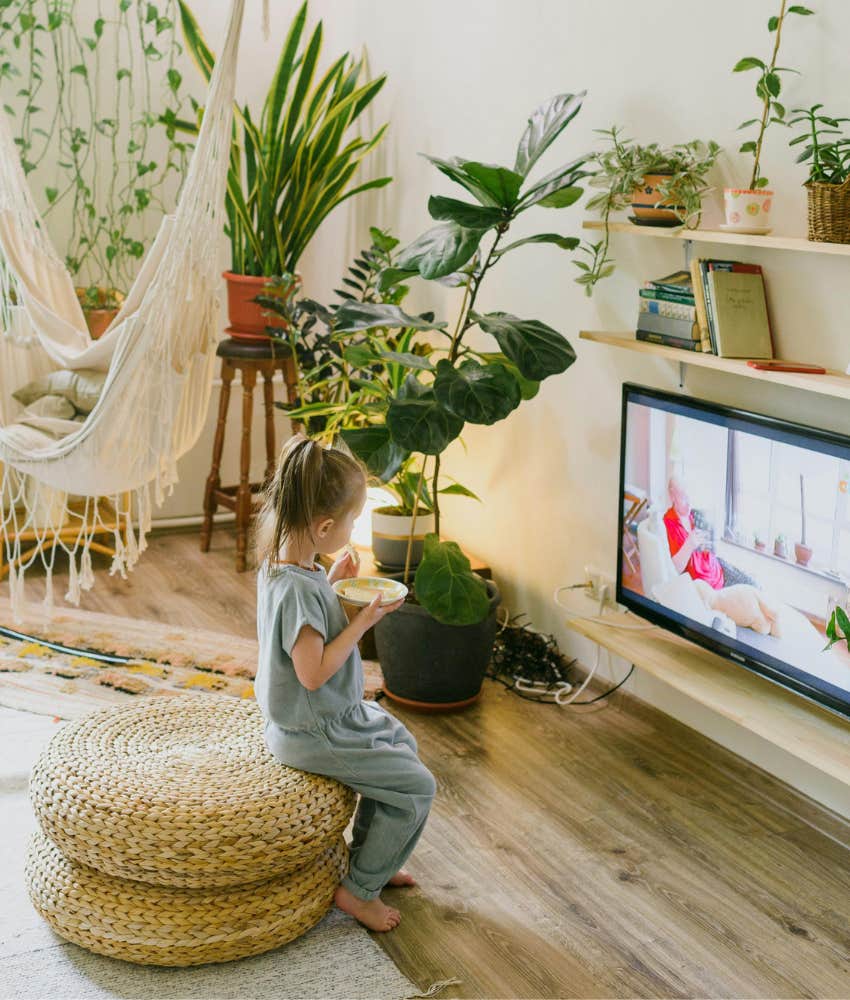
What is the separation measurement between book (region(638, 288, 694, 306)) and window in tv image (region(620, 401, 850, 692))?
25 centimetres

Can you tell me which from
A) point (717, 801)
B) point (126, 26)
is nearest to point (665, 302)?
point (717, 801)

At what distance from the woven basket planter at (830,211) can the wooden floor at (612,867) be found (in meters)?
1.17

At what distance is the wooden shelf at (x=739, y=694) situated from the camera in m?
2.27

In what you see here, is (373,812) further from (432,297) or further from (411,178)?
(411,178)

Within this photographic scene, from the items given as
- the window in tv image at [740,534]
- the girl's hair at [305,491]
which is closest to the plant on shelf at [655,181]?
the window in tv image at [740,534]

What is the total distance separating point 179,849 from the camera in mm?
1873

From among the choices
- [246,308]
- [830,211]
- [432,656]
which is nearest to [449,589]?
[432,656]

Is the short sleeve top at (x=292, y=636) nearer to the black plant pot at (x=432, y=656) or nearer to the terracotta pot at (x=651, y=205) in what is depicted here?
the black plant pot at (x=432, y=656)

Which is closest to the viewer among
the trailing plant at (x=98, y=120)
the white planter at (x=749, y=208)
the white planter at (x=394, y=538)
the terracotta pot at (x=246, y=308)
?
the white planter at (x=749, y=208)

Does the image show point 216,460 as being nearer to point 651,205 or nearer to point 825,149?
point 651,205

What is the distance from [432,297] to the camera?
3.63 metres

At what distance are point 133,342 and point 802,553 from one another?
1.60m

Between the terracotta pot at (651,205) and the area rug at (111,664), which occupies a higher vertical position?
the terracotta pot at (651,205)

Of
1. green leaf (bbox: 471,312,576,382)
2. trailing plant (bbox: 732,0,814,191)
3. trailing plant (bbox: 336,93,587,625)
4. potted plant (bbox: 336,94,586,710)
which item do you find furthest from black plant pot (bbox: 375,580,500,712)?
trailing plant (bbox: 732,0,814,191)
